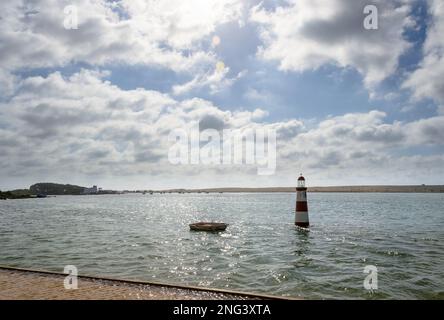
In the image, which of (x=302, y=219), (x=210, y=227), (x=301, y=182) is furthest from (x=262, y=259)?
(x=210, y=227)

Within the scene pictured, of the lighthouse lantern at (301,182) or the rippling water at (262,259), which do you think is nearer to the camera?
the rippling water at (262,259)

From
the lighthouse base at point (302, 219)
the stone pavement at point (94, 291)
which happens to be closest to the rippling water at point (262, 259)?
the lighthouse base at point (302, 219)

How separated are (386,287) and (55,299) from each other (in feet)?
53.5

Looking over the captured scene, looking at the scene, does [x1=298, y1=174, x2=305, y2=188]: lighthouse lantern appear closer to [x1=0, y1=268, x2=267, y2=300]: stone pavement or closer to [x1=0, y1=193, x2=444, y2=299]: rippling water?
[x1=0, y1=193, x2=444, y2=299]: rippling water

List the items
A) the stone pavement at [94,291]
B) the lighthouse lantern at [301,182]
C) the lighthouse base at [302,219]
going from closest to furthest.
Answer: the stone pavement at [94,291] < the lighthouse lantern at [301,182] < the lighthouse base at [302,219]

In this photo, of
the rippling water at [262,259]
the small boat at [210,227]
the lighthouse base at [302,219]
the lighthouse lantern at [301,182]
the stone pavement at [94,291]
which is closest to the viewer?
the stone pavement at [94,291]

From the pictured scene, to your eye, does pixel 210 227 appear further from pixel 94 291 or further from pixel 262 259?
pixel 94 291

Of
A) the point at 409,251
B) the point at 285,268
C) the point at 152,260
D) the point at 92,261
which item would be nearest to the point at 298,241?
the point at 409,251

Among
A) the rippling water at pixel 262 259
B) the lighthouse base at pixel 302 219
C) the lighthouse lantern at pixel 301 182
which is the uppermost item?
the lighthouse lantern at pixel 301 182

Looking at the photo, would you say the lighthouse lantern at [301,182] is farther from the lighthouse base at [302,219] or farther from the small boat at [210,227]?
the small boat at [210,227]

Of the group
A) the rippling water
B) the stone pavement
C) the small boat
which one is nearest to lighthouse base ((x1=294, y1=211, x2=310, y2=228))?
the rippling water

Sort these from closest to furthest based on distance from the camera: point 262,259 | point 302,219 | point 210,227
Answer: point 262,259, point 302,219, point 210,227
